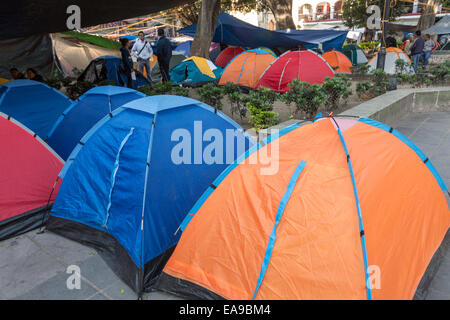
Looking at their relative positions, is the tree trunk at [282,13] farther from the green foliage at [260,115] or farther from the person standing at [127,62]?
the green foliage at [260,115]

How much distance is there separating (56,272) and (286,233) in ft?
7.08

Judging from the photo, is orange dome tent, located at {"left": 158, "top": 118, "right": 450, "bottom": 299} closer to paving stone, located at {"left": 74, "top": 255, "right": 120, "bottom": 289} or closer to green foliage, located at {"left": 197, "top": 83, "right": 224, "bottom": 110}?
paving stone, located at {"left": 74, "top": 255, "right": 120, "bottom": 289}

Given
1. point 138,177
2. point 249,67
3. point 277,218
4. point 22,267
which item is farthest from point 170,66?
point 277,218

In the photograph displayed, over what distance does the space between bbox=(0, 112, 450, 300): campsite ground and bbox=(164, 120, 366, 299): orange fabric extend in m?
0.53

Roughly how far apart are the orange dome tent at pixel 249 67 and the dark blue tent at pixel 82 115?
609cm

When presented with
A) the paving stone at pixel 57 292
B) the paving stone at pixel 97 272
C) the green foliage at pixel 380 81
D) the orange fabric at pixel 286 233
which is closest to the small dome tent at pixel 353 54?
the green foliage at pixel 380 81

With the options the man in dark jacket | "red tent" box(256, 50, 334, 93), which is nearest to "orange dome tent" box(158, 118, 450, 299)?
"red tent" box(256, 50, 334, 93)

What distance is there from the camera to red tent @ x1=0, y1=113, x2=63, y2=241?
376 cm

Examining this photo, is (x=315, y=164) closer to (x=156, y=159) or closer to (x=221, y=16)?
(x=156, y=159)

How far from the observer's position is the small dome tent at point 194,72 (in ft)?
38.5

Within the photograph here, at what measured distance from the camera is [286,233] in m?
2.54

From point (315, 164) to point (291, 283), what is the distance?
36.0 inches
